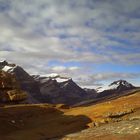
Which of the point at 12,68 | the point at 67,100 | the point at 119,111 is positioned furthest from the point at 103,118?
the point at 67,100

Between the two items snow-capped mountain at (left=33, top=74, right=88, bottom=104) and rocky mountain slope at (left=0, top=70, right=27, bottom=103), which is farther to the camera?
snow-capped mountain at (left=33, top=74, right=88, bottom=104)

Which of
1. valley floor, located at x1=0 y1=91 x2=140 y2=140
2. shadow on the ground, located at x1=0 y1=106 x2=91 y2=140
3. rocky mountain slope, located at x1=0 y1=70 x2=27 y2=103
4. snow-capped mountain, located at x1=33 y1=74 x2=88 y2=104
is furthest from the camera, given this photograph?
snow-capped mountain, located at x1=33 y1=74 x2=88 y2=104

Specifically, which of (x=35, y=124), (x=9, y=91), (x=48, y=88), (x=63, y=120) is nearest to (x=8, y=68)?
(x=48, y=88)

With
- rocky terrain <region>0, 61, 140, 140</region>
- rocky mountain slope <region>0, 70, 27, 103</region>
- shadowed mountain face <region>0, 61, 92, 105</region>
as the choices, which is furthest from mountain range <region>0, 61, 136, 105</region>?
rocky terrain <region>0, 61, 140, 140</region>

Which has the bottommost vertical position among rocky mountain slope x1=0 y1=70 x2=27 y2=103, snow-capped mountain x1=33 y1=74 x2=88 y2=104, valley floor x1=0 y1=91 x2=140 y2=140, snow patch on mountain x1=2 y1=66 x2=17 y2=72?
valley floor x1=0 y1=91 x2=140 y2=140

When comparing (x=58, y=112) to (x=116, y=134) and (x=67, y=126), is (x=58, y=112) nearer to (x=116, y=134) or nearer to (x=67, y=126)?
(x=67, y=126)

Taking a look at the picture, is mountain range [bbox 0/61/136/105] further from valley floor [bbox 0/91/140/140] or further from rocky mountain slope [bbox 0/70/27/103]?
valley floor [bbox 0/91/140/140]

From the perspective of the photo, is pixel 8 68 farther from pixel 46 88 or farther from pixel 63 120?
pixel 63 120

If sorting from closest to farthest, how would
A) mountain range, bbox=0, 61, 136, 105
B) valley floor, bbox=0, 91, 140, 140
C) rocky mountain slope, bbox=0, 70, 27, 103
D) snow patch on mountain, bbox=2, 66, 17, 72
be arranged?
valley floor, bbox=0, 91, 140, 140 → rocky mountain slope, bbox=0, 70, 27, 103 → snow patch on mountain, bbox=2, 66, 17, 72 → mountain range, bbox=0, 61, 136, 105

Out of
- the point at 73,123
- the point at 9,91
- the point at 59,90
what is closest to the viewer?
the point at 73,123

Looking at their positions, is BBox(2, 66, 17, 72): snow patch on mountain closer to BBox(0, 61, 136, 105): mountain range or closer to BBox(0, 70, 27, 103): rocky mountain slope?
BBox(0, 61, 136, 105): mountain range

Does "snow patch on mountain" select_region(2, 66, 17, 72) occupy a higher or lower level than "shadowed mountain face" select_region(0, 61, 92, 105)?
higher

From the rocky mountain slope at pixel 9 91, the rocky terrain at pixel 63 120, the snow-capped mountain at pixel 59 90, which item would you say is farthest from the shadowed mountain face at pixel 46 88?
the rocky terrain at pixel 63 120

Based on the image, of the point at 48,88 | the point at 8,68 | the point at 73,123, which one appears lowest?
the point at 73,123
